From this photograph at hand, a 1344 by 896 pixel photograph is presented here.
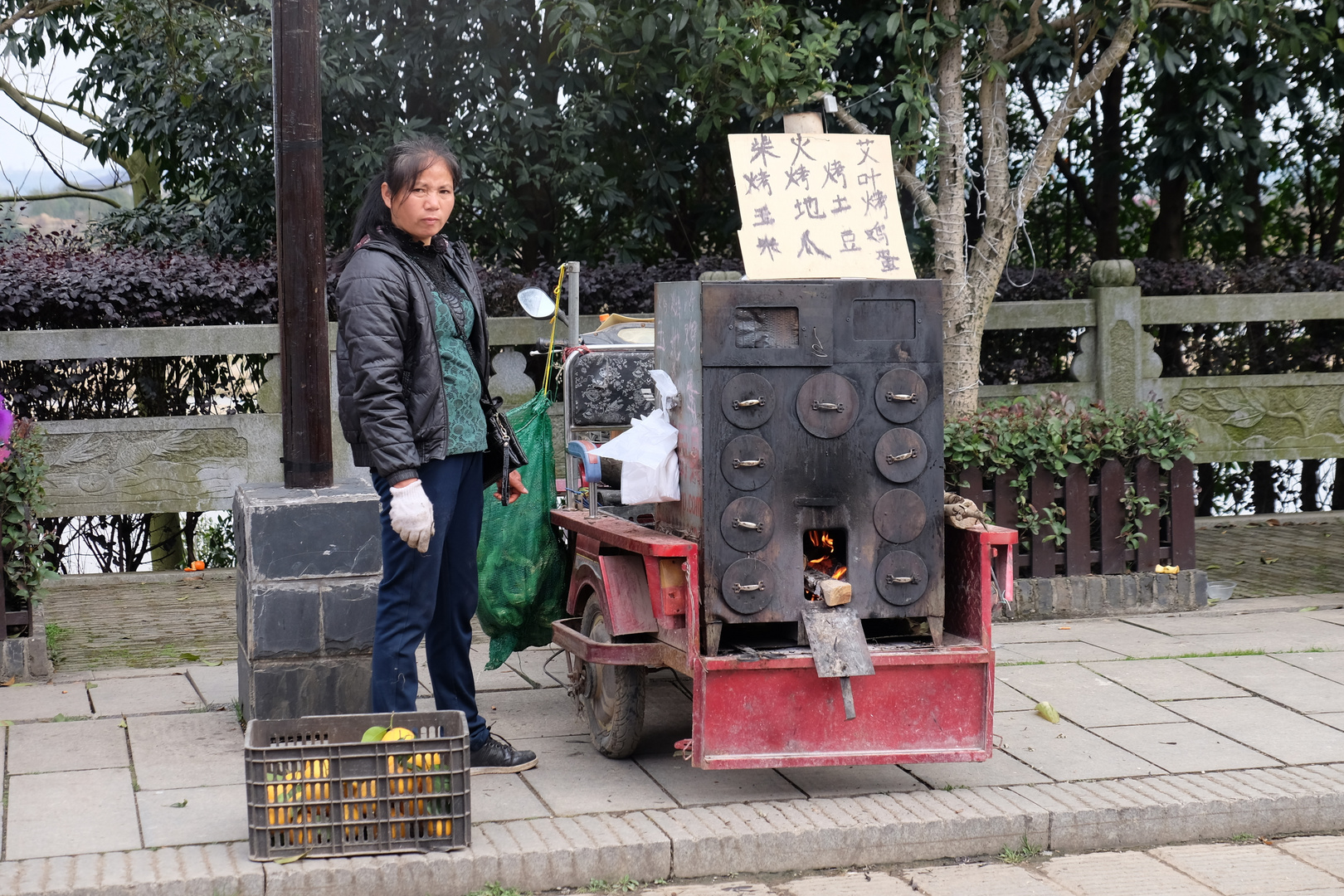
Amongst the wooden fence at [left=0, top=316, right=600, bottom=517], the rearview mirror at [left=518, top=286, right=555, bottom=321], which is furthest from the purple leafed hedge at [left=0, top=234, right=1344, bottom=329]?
the rearview mirror at [left=518, top=286, right=555, bottom=321]

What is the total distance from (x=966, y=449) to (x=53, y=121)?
9802 mm

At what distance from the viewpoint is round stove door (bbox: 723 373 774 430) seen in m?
4.07

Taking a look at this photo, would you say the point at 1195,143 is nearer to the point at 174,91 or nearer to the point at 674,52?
the point at 674,52

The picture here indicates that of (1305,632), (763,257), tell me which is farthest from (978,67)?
(763,257)

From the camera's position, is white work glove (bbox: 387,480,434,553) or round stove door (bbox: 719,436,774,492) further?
round stove door (bbox: 719,436,774,492)

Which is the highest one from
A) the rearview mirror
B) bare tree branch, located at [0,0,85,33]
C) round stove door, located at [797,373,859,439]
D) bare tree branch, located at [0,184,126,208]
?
bare tree branch, located at [0,0,85,33]

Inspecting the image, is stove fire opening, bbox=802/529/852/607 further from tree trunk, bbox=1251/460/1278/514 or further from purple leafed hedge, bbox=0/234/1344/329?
tree trunk, bbox=1251/460/1278/514

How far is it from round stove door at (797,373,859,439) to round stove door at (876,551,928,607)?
0.45 meters

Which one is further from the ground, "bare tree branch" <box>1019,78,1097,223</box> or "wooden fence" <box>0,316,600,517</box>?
"bare tree branch" <box>1019,78,1097,223</box>

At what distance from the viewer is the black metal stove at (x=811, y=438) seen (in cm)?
408

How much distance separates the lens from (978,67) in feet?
27.2

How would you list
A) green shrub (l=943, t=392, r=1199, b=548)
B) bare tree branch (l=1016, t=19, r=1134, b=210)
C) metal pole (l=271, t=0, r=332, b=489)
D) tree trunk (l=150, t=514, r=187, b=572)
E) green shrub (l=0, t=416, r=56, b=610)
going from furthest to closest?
tree trunk (l=150, t=514, r=187, b=572) < bare tree branch (l=1016, t=19, r=1134, b=210) < green shrub (l=943, t=392, r=1199, b=548) < green shrub (l=0, t=416, r=56, b=610) < metal pole (l=271, t=0, r=332, b=489)

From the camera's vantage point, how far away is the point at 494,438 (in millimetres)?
4418

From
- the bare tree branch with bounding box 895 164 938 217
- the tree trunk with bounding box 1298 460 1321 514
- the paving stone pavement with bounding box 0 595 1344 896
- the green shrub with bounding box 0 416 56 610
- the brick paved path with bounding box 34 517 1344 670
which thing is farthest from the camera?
the tree trunk with bounding box 1298 460 1321 514
